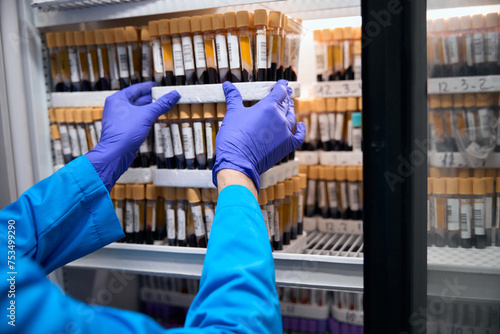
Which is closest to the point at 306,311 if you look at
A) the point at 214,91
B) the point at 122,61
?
the point at 214,91

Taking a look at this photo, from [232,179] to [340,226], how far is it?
1191mm

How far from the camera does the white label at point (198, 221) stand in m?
1.50

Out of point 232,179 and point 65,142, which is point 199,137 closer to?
point 232,179

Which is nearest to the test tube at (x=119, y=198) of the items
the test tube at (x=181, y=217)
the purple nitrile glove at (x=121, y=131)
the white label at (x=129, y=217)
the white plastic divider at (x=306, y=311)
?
the white label at (x=129, y=217)

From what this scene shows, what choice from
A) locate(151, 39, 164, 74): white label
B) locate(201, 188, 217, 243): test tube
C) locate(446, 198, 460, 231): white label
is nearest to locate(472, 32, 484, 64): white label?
locate(446, 198, 460, 231): white label

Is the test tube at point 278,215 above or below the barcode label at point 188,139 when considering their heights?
below

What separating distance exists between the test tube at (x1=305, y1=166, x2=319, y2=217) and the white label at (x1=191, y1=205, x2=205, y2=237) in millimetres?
900

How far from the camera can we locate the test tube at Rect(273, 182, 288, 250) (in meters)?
1.52

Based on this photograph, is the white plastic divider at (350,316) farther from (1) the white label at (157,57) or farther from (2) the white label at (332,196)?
(1) the white label at (157,57)

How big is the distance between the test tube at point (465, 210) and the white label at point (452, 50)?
12.4 inches

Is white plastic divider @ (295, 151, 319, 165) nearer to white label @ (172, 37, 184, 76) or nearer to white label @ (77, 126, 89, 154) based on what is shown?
white label @ (172, 37, 184, 76)

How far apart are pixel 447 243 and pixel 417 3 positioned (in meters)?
0.52

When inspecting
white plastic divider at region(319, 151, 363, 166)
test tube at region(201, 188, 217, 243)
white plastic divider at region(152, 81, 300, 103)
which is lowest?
test tube at region(201, 188, 217, 243)

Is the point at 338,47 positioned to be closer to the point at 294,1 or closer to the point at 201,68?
the point at 294,1
